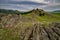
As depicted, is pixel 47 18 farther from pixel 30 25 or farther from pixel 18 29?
pixel 18 29

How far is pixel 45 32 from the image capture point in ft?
14.3

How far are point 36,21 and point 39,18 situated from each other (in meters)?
0.14

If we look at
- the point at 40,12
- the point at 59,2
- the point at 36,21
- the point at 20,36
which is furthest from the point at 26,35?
the point at 59,2

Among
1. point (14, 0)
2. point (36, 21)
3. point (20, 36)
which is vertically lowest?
point (20, 36)

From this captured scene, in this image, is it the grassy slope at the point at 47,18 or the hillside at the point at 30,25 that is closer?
the hillside at the point at 30,25

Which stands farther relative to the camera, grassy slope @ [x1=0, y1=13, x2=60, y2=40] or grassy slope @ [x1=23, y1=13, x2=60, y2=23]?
grassy slope @ [x1=23, y1=13, x2=60, y2=23]

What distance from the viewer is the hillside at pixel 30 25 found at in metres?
4.27

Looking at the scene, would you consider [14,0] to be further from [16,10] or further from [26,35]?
[26,35]

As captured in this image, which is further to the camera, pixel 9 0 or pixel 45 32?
pixel 9 0

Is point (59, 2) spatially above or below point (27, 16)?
above

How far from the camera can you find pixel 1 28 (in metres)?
4.35

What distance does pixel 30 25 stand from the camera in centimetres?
437

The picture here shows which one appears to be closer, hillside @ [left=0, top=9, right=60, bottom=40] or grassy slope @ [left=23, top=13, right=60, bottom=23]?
hillside @ [left=0, top=9, right=60, bottom=40]

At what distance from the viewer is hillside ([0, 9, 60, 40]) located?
14.0 feet
